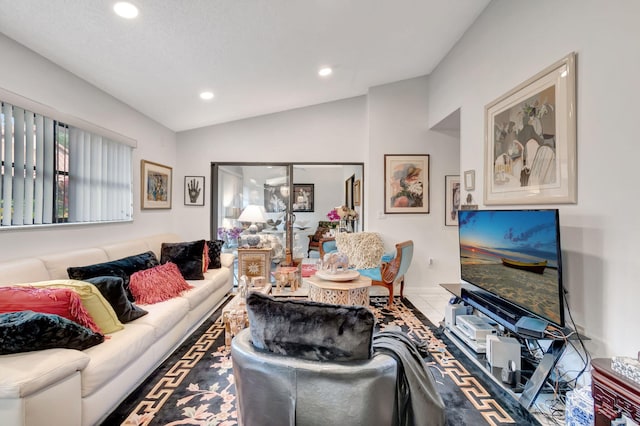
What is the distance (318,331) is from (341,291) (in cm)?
193

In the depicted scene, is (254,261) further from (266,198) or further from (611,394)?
(611,394)

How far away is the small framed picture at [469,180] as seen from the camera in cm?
315

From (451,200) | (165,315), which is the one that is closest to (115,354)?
(165,315)

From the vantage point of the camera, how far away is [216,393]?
2043 mm

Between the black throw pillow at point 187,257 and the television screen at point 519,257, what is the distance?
9.58ft

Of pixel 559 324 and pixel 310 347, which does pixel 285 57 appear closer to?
pixel 310 347

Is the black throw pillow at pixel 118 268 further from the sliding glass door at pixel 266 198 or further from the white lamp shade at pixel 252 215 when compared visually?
the sliding glass door at pixel 266 198

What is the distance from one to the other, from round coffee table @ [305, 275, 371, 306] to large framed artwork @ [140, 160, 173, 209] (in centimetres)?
260

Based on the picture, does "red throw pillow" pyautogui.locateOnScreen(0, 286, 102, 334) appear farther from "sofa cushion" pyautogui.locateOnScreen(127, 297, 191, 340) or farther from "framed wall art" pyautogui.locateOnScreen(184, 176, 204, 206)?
"framed wall art" pyautogui.locateOnScreen(184, 176, 204, 206)

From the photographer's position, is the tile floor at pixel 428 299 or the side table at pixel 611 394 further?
the tile floor at pixel 428 299

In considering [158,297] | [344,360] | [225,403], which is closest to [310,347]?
[344,360]

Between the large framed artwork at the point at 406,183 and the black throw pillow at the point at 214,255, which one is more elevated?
the large framed artwork at the point at 406,183

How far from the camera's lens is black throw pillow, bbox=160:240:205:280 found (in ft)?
11.4

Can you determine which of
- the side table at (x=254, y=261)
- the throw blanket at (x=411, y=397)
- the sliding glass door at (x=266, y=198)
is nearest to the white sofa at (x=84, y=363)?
the side table at (x=254, y=261)
